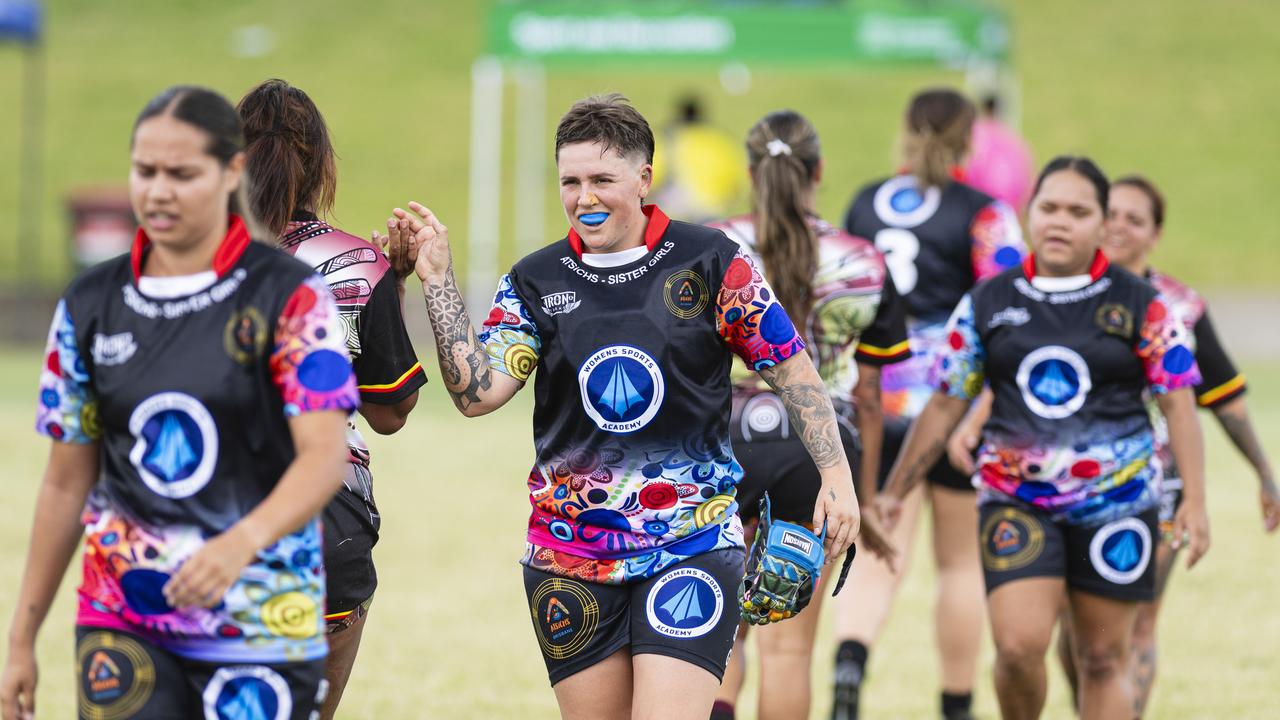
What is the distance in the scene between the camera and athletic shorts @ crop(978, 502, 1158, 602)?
586cm

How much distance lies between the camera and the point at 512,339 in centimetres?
471

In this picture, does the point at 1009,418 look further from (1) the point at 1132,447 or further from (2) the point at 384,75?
(2) the point at 384,75

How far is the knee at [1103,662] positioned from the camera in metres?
5.93

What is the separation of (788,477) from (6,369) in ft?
56.0

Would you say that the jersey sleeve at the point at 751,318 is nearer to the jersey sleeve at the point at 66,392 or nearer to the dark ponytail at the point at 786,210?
the dark ponytail at the point at 786,210

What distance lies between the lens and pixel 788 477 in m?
5.92

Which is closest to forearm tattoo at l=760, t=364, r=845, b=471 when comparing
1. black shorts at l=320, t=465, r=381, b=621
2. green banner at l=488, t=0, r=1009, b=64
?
black shorts at l=320, t=465, r=381, b=621

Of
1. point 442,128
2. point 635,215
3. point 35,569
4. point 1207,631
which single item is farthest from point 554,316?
point 442,128

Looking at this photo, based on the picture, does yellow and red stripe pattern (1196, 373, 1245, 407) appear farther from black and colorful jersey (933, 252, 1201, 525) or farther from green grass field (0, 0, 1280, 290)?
green grass field (0, 0, 1280, 290)

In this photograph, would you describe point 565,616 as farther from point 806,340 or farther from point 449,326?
point 806,340

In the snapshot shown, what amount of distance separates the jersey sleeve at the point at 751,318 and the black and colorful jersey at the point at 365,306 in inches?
32.1

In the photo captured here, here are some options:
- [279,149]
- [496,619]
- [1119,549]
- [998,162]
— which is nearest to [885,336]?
[1119,549]

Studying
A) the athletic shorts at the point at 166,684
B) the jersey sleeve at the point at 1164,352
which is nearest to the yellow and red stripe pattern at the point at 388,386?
the athletic shorts at the point at 166,684

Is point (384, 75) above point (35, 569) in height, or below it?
above
